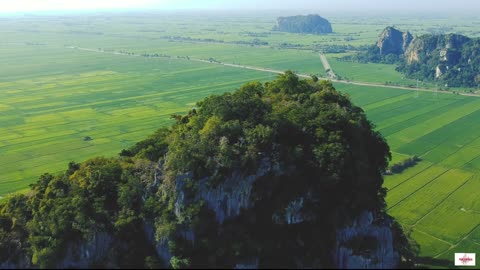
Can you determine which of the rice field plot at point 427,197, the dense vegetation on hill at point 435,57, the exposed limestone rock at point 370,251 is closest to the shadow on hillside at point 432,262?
the rice field plot at point 427,197

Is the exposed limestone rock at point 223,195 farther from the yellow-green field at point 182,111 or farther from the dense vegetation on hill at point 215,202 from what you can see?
the yellow-green field at point 182,111

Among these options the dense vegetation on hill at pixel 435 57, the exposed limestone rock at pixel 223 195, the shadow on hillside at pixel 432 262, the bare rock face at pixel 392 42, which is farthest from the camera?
the bare rock face at pixel 392 42

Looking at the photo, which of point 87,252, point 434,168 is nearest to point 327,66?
point 434,168

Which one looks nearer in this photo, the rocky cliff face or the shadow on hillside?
the rocky cliff face

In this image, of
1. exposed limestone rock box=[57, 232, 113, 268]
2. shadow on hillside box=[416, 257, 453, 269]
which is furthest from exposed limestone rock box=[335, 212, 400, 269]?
exposed limestone rock box=[57, 232, 113, 268]

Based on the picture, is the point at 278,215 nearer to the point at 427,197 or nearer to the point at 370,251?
the point at 370,251

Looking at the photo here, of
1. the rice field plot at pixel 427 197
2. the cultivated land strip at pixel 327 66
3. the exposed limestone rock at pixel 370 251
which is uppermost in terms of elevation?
the exposed limestone rock at pixel 370 251

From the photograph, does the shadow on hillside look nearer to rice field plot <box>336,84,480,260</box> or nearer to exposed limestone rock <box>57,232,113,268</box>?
rice field plot <box>336,84,480,260</box>
